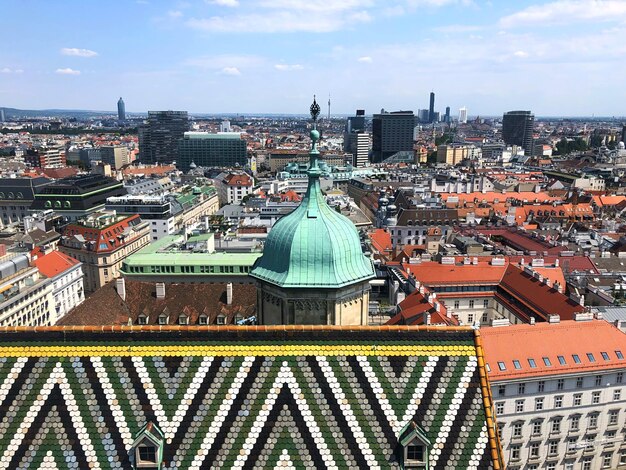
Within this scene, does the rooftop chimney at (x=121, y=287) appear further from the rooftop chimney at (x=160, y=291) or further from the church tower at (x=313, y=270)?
the church tower at (x=313, y=270)

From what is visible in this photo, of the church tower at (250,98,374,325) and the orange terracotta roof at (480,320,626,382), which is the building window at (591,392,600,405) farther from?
the church tower at (250,98,374,325)

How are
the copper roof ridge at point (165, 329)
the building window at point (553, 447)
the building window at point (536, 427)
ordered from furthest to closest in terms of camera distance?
1. the building window at point (553, 447)
2. the building window at point (536, 427)
3. the copper roof ridge at point (165, 329)

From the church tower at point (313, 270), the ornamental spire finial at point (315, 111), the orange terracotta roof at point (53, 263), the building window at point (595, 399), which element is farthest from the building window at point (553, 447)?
the orange terracotta roof at point (53, 263)

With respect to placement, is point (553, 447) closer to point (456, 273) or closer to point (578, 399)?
point (578, 399)

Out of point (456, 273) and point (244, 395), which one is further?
point (456, 273)

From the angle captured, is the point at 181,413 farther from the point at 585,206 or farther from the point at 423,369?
Answer: the point at 585,206

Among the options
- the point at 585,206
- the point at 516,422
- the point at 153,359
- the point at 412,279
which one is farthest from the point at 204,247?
the point at 585,206

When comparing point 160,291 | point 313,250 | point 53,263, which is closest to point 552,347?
point 313,250
